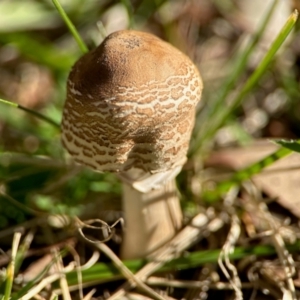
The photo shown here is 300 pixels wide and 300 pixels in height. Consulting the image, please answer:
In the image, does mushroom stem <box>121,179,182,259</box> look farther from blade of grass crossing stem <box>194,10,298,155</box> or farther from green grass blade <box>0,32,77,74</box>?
green grass blade <box>0,32,77,74</box>

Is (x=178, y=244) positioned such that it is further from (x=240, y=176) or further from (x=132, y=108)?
(x=132, y=108)

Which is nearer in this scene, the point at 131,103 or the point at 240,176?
the point at 131,103

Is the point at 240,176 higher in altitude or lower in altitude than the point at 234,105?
lower

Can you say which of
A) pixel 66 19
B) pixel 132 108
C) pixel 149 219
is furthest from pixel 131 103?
pixel 149 219

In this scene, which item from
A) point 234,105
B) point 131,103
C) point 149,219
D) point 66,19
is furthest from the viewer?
point 234,105

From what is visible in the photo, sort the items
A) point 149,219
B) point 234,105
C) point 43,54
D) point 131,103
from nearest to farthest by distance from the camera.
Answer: point 131,103 → point 149,219 → point 234,105 → point 43,54

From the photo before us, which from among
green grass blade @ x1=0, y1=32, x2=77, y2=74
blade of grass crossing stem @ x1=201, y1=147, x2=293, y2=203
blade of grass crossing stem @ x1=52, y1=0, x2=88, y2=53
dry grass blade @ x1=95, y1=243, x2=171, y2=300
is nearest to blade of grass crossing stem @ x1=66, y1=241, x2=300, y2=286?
dry grass blade @ x1=95, y1=243, x2=171, y2=300

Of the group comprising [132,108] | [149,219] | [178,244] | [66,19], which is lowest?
[178,244]
